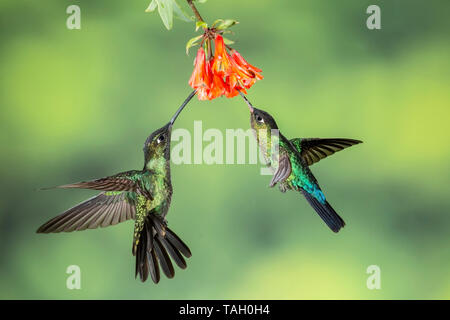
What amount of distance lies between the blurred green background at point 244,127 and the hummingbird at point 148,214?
1023mm

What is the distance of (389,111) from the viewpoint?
204cm

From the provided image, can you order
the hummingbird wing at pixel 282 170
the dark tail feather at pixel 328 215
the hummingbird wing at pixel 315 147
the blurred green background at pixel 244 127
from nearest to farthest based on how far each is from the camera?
the hummingbird wing at pixel 282 170 < the dark tail feather at pixel 328 215 < the hummingbird wing at pixel 315 147 < the blurred green background at pixel 244 127

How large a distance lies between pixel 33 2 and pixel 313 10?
0.99 m

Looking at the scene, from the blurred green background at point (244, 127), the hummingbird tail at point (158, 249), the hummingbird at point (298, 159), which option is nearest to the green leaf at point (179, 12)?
the hummingbird at point (298, 159)

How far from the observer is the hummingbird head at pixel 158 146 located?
2.52ft

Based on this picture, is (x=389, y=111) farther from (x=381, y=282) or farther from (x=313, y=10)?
(x=381, y=282)

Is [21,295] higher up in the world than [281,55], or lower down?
lower down

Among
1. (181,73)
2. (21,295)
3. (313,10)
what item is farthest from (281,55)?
(21,295)

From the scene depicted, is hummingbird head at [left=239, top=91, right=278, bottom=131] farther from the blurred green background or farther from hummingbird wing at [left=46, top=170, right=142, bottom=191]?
the blurred green background

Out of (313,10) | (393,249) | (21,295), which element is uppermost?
(313,10)

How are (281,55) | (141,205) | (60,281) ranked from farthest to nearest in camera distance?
(281,55) < (60,281) < (141,205)

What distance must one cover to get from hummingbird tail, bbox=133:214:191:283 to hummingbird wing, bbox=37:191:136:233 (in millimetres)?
76

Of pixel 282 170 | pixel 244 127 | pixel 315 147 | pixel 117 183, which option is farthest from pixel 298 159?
pixel 244 127

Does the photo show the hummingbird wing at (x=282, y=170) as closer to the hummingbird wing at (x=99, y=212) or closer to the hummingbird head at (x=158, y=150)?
the hummingbird head at (x=158, y=150)
